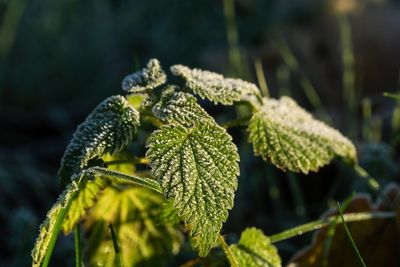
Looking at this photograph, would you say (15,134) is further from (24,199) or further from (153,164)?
(153,164)

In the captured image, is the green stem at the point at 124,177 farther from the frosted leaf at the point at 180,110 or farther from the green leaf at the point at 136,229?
the green leaf at the point at 136,229

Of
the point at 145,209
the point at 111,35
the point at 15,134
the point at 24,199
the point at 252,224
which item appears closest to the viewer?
the point at 145,209

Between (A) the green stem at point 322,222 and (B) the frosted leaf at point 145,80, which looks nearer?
(B) the frosted leaf at point 145,80

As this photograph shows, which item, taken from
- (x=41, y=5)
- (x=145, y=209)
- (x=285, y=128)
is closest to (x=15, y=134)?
(x=41, y=5)

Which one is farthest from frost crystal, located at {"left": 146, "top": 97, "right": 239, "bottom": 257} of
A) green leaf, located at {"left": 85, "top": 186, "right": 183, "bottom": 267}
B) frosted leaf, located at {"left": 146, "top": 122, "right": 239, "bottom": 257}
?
green leaf, located at {"left": 85, "top": 186, "right": 183, "bottom": 267}

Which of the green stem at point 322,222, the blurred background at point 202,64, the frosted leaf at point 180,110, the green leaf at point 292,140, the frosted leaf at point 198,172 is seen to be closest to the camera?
the frosted leaf at point 198,172

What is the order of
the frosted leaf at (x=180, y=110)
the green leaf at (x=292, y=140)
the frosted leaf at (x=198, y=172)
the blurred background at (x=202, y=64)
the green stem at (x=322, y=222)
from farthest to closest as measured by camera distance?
the blurred background at (x=202, y=64) < the green stem at (x=322, y=222) < the green leaf at (x=292, y=140) < the frosted leaf at (x=180, y=110) < the frosted leaf at (x=198, y=172)

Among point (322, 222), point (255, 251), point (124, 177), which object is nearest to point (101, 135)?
point (124, 177)

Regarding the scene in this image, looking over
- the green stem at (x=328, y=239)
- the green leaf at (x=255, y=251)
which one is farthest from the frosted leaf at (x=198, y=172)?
the green stem at (x=328, y=239)
